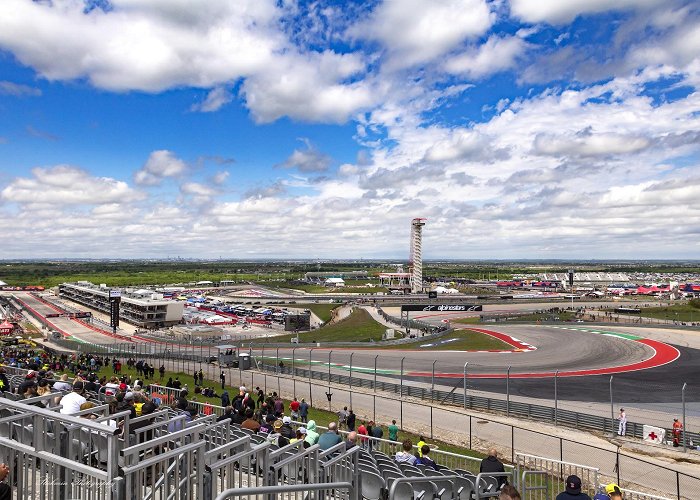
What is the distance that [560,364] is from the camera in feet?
133

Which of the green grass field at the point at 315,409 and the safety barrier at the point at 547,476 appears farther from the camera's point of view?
the green grass field at the point at 315,409

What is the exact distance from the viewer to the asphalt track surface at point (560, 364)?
31906mm

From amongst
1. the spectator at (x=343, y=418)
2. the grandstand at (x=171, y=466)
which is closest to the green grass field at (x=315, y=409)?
the spectator at (x=343, y=418)

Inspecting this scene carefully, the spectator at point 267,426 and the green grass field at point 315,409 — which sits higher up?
the spectator at point 267,426

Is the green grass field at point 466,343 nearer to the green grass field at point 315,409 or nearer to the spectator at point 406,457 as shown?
the green grass field at point 315,409

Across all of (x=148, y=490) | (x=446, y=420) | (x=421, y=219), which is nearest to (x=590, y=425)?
(x=446, y=420)

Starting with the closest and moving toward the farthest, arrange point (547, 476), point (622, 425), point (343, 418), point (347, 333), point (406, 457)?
Answer: 1. point (406, 457)
2. point (547, 476)
3. point (343, 418)
4. point (622, 425)
5. point (347, 333)

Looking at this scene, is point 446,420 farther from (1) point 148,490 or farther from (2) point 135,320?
(2) point 135,320

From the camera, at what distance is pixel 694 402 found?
97.0 ft

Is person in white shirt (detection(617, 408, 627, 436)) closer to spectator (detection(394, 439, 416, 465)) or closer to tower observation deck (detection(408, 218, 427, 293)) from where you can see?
spectator (detection(394, 439, 416, 465))

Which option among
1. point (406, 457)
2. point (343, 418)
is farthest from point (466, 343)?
point (406, 457)

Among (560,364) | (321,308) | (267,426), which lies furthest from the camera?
(321,308)

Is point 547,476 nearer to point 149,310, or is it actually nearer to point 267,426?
point 267,426

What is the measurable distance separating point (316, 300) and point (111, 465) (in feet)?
379
